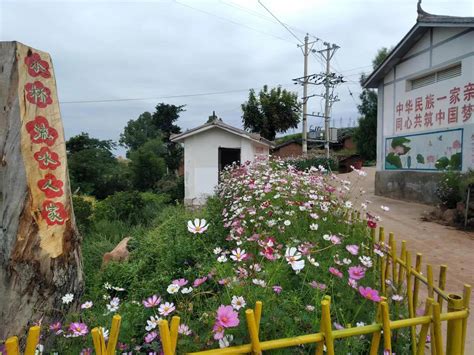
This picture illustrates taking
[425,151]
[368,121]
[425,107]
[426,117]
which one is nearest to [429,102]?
[425,107]

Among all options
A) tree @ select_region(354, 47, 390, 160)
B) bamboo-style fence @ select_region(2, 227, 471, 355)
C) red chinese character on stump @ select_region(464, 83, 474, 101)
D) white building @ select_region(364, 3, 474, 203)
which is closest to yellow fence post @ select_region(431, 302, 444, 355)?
bamboo-style fence @ select_region(2, 227, 471, 355)

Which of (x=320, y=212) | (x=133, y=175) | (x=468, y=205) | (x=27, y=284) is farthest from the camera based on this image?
(x=133, y=175)

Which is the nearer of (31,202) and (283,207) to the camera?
(31,202)

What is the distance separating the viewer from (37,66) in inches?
105

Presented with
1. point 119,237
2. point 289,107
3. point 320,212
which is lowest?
point 119,237

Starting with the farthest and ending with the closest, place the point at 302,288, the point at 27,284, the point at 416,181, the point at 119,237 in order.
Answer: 1. the point at 416,181
2. the point at 119,237
3. the point at 27,284
4. the point at 302,288

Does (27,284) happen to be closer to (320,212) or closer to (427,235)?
(320,212)

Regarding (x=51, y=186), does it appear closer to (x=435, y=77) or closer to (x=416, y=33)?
(x=435, y=77)

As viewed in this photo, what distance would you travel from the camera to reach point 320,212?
3102 millimetres

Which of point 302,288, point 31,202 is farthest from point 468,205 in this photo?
point 31,202

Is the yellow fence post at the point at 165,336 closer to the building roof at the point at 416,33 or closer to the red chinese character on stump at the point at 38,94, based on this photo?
the red chinese character on stump at the point at 38,94

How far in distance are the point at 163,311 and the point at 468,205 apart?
23.3 feet

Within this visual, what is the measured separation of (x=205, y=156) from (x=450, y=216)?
7219 millimetres

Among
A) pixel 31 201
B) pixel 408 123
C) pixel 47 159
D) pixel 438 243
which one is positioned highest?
pixel 408 123
